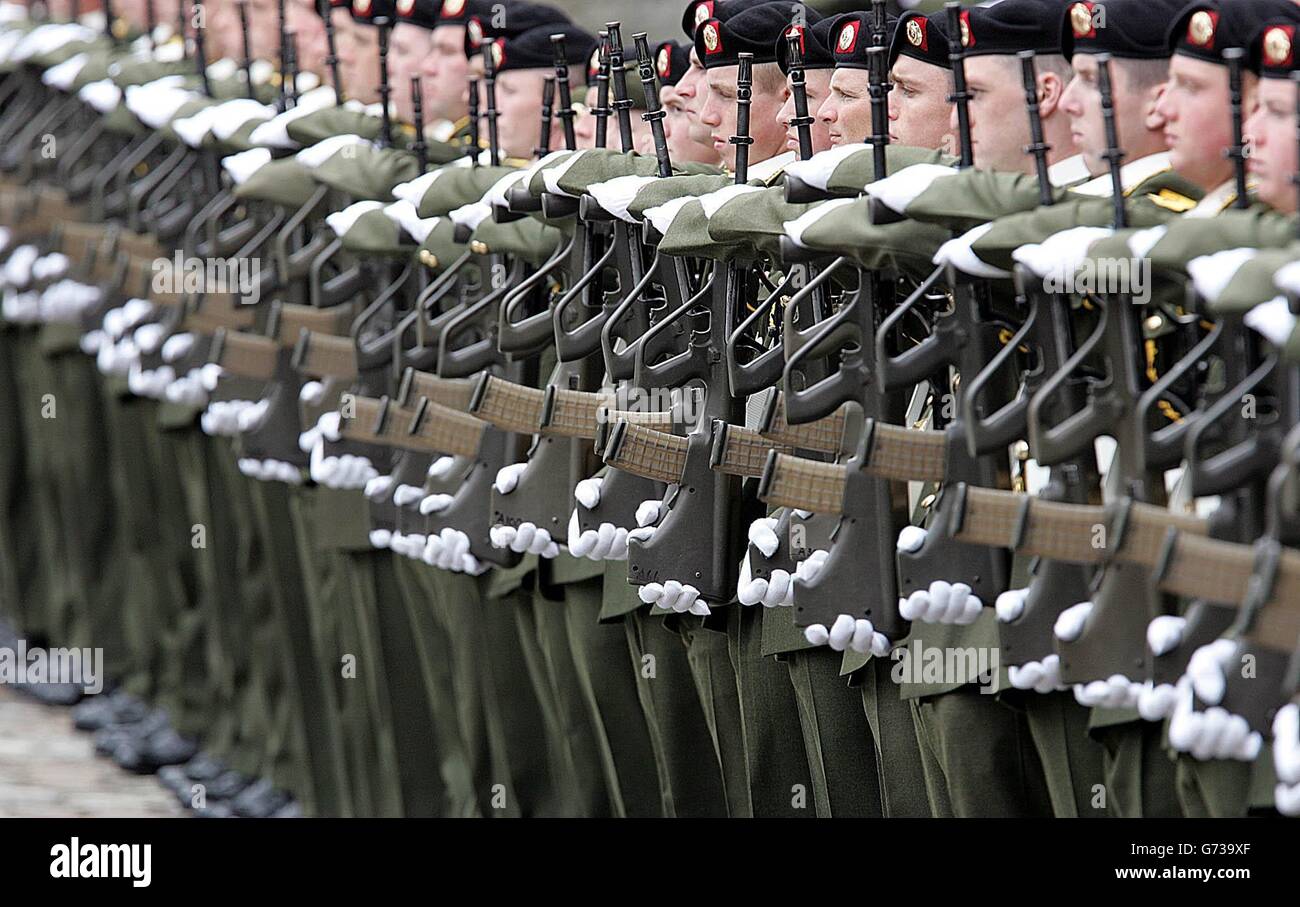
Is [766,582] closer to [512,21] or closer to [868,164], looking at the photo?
[868,164]

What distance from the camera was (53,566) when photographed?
12.1 metres

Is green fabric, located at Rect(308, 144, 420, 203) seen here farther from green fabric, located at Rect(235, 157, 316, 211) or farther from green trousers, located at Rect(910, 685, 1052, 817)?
green trousers, located at Rect(910, 685, 1052, 817)

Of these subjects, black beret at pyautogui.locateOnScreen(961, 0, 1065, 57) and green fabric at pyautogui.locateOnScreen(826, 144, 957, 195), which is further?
black beret at pyautogui.locateOnScreen(961, 0, 1065, 57)

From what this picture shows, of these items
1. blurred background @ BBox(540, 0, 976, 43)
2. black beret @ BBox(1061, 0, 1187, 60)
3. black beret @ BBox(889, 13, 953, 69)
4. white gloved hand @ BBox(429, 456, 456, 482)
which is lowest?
blurred background @ BBox(540, 0, 976, 43)

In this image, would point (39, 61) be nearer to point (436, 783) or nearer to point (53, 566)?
point (53, 566)

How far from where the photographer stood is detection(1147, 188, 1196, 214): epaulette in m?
5.09

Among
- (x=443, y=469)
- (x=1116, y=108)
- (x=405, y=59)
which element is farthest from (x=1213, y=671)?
(x=405, y=59)

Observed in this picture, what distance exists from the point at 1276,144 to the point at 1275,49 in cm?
23

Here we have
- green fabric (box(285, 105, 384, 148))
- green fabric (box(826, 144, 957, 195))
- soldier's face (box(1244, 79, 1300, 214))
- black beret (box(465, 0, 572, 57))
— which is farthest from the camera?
green fabric (box(285, 105, 384, 148))

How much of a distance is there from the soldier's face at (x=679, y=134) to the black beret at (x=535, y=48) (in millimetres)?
802

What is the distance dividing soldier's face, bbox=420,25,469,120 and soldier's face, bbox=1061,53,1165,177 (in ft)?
11.3

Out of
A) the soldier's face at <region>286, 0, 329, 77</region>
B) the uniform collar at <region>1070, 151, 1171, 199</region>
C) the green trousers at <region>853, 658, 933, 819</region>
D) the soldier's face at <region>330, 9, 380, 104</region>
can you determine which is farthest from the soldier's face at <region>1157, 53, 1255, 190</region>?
the soldier's face at <region>286, 0, 329, 77</region>

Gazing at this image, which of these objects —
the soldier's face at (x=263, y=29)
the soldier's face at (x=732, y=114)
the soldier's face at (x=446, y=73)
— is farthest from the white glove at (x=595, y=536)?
the soldier's face at (x=263, y=29)

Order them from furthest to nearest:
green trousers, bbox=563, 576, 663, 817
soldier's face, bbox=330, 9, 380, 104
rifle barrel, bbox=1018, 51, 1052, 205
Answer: soldier's face, bbox=330, 9, 380, 104 < green trousers, bbox=563, 576, 663, 817 < rifle barrel, bbox=1018, 51, 1052, 205
